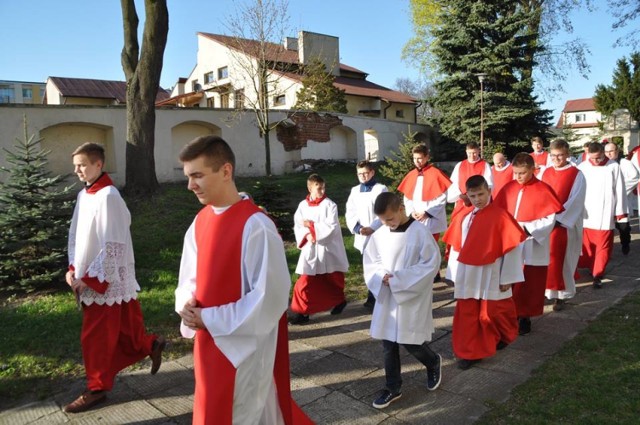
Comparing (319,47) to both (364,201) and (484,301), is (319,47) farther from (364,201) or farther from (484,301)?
(484,301)

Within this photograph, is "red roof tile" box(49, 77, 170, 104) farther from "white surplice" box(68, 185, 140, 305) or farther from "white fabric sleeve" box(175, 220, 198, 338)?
"white fabric sleeve" box(175, 220, 198, 338)

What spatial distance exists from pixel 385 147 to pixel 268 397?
25.8 m

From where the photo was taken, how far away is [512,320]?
4.97 metres

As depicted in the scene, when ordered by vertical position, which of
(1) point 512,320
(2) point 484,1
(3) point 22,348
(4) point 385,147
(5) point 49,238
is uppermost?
(2) point 484,1

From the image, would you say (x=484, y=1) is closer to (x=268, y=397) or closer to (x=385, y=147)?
(x=385, y=147)

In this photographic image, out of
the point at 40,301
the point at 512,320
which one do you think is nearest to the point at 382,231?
the point at 512,320

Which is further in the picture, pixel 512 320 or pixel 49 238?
pixel 49 238

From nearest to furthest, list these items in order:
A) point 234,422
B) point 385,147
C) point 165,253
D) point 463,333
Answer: point 234,422
point 463,333
point 165,253
point 385,147

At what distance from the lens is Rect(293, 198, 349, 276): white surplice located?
639 cm

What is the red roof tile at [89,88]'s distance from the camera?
142ft

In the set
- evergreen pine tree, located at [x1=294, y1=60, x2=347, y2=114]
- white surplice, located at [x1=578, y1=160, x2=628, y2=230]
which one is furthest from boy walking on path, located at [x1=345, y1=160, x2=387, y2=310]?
evergreen pine tree, located at [x1=294, y1=60, x2=347, y2=114]

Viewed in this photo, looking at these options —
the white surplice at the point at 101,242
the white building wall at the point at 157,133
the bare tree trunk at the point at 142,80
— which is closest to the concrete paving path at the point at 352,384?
the white surplice at the point at 101,242

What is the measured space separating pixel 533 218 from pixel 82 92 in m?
45.4

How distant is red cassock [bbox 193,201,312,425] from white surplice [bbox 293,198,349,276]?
351cm
